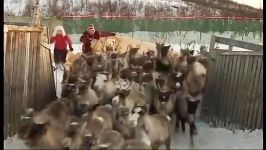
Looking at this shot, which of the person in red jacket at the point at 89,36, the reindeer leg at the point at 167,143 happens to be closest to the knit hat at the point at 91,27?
the person in red jacket at the point at 89,36

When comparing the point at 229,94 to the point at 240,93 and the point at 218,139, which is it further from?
the point at 218,139

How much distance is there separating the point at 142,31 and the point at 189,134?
1.72ft

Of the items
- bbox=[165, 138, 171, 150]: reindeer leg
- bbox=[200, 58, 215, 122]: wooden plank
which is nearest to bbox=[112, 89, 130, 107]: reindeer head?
bbox=[165, 138, 171, 150]: reindeer leg

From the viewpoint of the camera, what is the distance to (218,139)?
8.13 ft

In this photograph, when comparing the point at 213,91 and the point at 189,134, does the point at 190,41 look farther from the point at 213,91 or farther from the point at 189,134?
the point at 189,134

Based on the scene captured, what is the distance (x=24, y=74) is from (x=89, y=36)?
1.12 feet

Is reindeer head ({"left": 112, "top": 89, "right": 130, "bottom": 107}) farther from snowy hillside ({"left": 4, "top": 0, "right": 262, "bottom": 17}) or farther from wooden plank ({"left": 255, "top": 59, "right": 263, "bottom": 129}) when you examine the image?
wooden plank ({"left": 255, "top": 59, "right": 263, "bottom": 129})

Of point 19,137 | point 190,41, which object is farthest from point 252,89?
point 19,137

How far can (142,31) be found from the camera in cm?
258

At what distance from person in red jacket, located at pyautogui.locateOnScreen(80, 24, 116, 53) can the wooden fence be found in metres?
0.17

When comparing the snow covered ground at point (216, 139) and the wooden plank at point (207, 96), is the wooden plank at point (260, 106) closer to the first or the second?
the snow covered ground at point (216, 139)

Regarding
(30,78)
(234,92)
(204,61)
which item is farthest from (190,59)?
(30,78)

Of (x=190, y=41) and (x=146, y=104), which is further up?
(x=190, y=41)

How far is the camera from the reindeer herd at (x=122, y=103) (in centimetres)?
227
